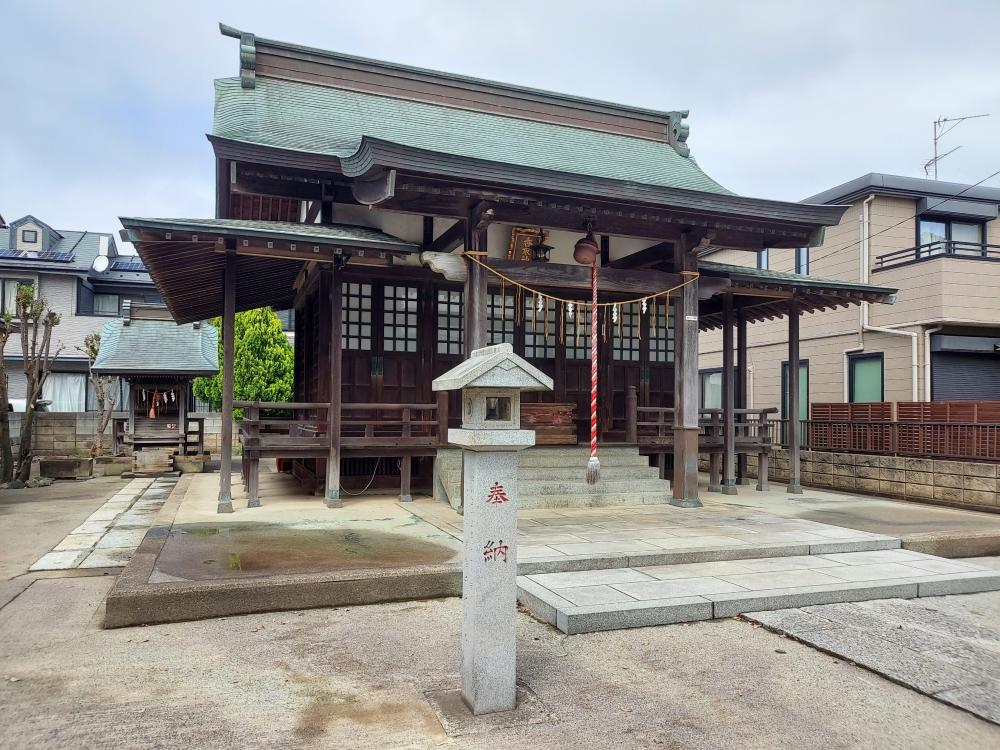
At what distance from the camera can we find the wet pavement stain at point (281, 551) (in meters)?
6.43

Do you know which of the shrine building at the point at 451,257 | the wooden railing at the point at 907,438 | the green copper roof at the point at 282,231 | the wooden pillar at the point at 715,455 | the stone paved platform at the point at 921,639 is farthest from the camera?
the wooden pillar at the point at 715,455

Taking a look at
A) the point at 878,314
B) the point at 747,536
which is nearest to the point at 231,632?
the point at 747,536

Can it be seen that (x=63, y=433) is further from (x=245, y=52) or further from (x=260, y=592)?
(x=260, y=592)

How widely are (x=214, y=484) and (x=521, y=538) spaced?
8.27 meters

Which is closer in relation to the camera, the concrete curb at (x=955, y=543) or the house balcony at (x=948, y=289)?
the concrete curb at (x=955, y=543)

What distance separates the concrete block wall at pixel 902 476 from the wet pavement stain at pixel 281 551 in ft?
32.9

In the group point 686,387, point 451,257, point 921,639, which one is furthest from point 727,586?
point 451,257

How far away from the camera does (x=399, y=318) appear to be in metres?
12.2

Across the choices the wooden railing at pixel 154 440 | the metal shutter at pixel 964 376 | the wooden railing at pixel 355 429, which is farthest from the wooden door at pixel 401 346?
the metal shutter at pixel 964 376

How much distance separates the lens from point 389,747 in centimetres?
358

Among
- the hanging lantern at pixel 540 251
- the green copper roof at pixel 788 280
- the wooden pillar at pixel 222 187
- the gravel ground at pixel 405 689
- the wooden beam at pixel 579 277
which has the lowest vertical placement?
the gravel ground at pixel 405 689

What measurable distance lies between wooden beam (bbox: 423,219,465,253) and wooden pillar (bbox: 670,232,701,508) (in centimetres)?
343

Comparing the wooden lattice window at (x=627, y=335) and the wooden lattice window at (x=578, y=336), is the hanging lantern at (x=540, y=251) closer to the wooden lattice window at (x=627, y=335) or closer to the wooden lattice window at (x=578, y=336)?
the wooden lattice window at (x=578, y=336)

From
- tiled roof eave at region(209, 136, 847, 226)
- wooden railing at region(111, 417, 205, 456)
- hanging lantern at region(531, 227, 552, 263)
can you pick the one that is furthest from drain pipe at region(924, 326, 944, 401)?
wooden railing at region(111, 417, 205, 456)
